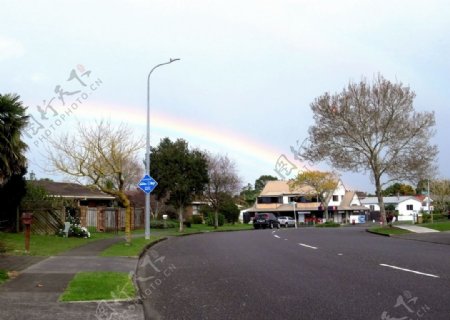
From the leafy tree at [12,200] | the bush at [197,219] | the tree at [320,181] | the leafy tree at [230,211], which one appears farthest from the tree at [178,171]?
the tree at [320,181]

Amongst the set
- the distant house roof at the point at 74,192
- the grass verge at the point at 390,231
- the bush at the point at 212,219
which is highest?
the distant house roof at the point at 74,192

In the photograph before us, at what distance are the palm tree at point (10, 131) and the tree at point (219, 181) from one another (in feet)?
113

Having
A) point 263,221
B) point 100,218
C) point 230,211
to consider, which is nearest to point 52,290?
point 100,218

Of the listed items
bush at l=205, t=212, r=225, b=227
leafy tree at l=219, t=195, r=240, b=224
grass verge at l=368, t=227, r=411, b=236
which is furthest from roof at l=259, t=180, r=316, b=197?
grass verge at l=368, t=227, r=411, b=236

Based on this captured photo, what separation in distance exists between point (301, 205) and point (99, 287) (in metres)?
79.2

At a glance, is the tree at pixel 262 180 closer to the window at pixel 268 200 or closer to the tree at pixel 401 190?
the tree at pixel 401 190

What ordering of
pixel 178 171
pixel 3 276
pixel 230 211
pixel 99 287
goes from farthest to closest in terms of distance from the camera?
1. pixel 230 211
2. pixel 178 171
3. pixel 3 276
4. pixel 99 287

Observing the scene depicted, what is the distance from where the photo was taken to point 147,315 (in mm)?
8531

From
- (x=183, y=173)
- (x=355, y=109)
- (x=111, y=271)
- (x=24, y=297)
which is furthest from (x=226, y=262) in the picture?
(x=183, y=173)

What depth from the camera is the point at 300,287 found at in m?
10.5

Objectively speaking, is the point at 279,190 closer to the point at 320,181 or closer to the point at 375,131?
the point at 320,181

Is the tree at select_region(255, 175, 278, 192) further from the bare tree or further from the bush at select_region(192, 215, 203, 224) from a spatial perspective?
the bush at select_region(192, 215, 203, 224)

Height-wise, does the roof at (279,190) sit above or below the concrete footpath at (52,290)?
above

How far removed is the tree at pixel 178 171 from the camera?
4238 cm
